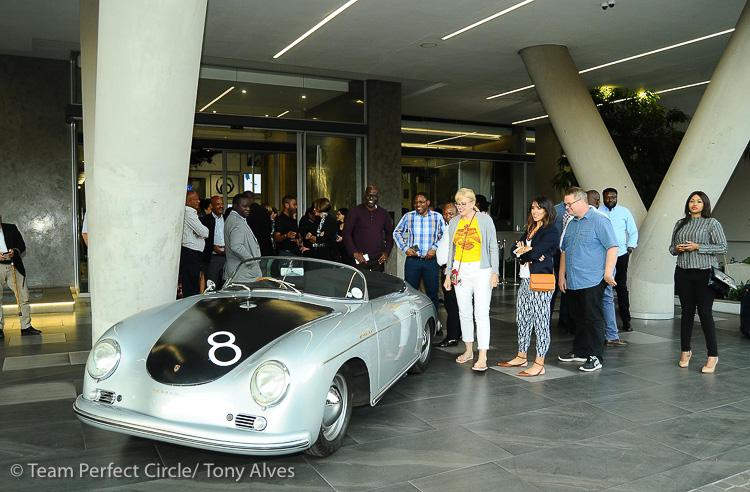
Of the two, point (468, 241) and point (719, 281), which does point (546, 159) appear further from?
point (468, 241)

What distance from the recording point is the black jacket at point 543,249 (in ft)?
→ 19.6

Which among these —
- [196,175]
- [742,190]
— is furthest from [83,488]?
[742,190]

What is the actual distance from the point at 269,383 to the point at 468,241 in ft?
10.5

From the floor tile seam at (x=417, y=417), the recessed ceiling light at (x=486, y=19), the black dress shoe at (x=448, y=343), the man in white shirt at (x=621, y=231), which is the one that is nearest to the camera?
the floor tile seam at (x=417, y=417)

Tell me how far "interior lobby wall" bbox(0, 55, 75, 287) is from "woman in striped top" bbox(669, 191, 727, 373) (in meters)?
11.0

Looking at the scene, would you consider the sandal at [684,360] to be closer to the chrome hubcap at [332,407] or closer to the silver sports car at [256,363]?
the silver sports car at [256,363]

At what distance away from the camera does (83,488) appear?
351 cm

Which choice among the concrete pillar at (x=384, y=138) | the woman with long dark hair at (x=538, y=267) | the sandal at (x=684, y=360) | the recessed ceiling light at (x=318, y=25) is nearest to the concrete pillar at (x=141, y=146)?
the woman with long dark hair at (x=538, y=267)

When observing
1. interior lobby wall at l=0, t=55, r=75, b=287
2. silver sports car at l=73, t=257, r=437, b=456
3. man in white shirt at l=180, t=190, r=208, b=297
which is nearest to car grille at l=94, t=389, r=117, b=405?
silver sports car at l=73, t=257, r=437, b=456

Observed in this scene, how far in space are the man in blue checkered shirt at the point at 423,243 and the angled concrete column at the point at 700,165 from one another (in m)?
3.97

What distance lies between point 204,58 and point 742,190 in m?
15.5

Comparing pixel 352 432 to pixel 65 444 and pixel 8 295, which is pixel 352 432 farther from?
pixel 8 295

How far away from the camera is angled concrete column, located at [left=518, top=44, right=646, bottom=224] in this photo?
10445 millimetres

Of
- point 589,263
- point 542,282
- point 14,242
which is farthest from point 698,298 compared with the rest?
point 14,242
